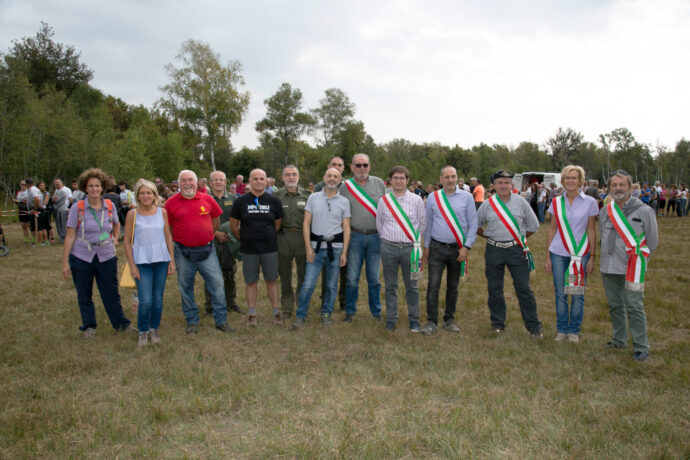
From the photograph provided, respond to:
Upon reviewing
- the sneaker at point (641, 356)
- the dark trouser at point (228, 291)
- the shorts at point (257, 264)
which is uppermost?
the shorts at point (257, 264)

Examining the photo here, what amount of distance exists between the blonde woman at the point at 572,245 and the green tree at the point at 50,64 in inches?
1785

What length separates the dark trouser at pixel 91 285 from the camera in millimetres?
5328

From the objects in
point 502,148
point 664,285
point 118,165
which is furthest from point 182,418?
point 502,148

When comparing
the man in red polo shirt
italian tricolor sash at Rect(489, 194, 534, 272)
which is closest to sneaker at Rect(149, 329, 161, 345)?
the man in red polo shirt

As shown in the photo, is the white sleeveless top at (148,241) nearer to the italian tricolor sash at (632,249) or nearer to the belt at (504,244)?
the belt at (504,244)

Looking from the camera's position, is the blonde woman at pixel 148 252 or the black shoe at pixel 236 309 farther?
the black shoe at pixel 236 309

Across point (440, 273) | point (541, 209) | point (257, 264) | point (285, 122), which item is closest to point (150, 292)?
point (257, 264)

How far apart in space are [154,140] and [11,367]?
3872 cm

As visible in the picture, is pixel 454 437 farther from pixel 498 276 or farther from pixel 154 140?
pixel 154 140

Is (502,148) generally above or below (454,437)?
above

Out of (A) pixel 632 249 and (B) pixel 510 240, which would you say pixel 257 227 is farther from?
(A) pixel 632 249

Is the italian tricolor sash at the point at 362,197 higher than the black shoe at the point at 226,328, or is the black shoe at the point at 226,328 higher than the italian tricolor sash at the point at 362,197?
the italian tricolor sash at the point at 362,197

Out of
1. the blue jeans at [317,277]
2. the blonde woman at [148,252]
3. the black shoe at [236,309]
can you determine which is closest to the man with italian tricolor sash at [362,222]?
the blue jeans at [317,277]

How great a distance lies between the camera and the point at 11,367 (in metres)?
4.46
